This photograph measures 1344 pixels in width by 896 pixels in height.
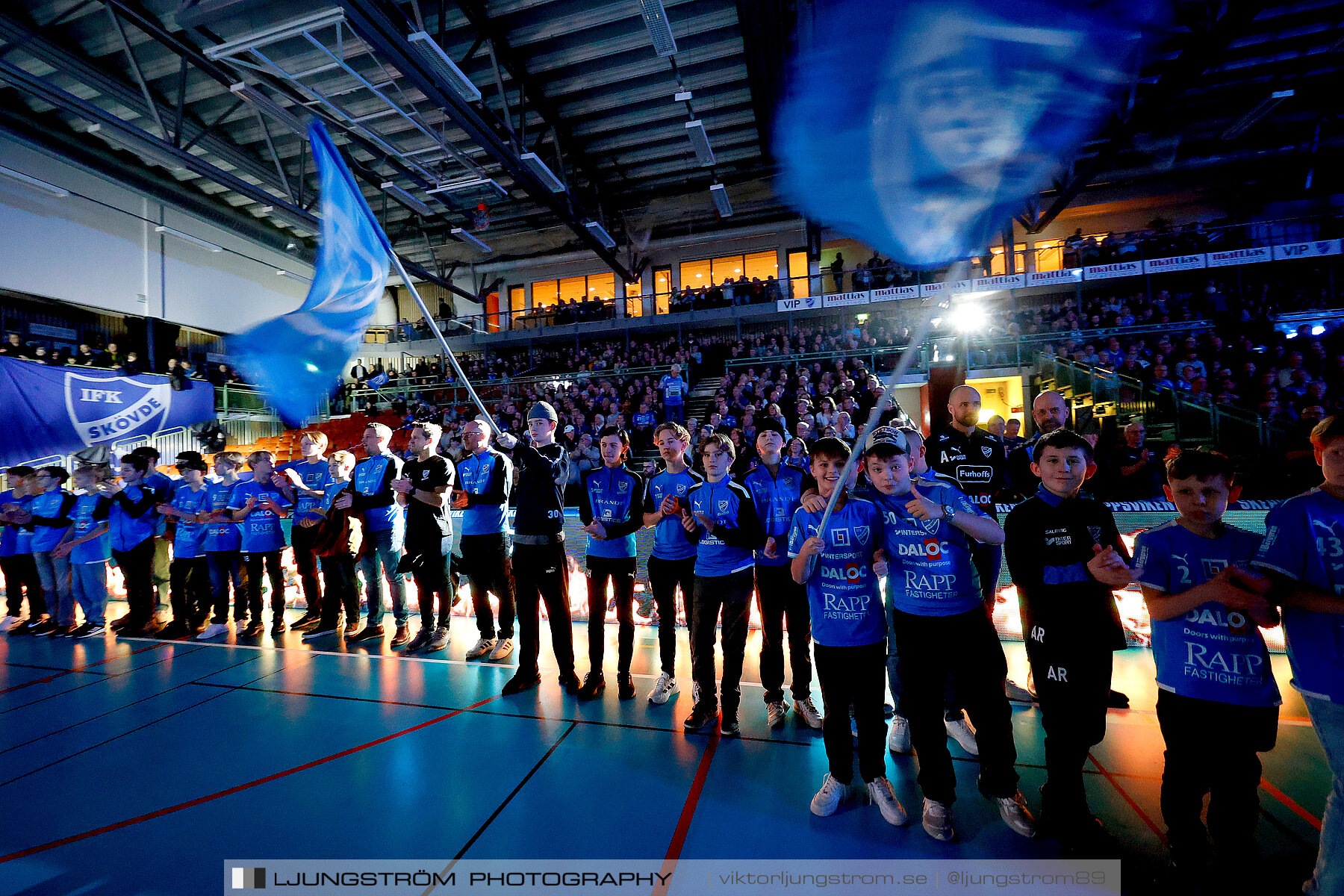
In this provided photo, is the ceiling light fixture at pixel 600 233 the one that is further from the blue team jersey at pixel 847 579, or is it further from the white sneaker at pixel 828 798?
the white sneaker at pixel 828 798

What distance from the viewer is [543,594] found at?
12.7ft

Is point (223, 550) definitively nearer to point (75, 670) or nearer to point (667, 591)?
point (75, 670)

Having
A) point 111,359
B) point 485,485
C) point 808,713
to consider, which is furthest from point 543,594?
point 111,359

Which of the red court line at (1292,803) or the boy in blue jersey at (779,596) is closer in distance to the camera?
the red court line at (1292,803)

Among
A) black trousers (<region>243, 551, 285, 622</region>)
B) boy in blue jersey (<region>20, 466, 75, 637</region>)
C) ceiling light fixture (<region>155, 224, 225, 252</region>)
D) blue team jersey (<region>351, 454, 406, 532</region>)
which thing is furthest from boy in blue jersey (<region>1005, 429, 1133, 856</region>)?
ceiling light fixture (<region>155, 224, 225, 252</region>)

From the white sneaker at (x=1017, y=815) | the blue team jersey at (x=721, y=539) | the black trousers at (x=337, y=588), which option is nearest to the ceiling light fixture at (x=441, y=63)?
the black trousers at (x=337, y=588)

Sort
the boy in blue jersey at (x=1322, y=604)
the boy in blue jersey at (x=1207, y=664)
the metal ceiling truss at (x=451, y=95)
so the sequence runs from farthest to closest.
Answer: the metal ceiling truss at (x=451, y=95) → the boy in blue jersey at (x=1207, y=664) → the boy in blue jersey at (x=1322, y=604)

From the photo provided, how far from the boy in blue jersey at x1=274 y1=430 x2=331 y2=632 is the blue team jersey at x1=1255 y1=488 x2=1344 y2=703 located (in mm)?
6713

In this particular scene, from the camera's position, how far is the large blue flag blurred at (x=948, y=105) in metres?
1.97

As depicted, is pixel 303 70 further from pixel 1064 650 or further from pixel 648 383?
pixel 1064 650

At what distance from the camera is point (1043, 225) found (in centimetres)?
1831

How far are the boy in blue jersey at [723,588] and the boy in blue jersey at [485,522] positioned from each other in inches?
76.1

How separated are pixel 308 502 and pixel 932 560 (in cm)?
581

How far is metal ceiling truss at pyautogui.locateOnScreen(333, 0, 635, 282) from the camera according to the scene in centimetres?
847
